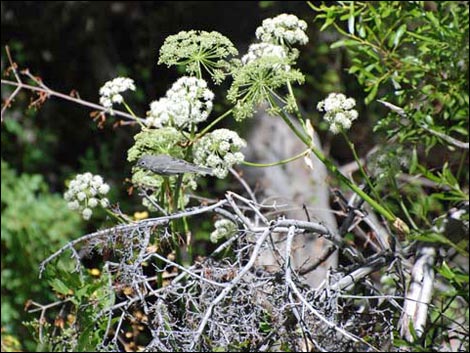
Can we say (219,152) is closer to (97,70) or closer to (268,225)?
(268,225)

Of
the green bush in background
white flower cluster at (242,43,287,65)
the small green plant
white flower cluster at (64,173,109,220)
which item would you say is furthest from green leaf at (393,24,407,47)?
the green bush in background

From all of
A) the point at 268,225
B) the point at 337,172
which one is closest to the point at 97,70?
the point at 337,172

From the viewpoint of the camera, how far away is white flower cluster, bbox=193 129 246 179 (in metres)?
2.38

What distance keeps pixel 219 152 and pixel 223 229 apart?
37 centimetres

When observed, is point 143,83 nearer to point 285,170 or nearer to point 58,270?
point 285,170

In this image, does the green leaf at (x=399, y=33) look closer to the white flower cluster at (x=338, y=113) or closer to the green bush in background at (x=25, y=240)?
the white flower cluster at (x=338, y=113)

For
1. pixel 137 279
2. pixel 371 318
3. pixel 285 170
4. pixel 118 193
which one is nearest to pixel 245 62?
pixel 137 279

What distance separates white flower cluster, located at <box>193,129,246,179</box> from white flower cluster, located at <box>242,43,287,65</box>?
19 centimetres

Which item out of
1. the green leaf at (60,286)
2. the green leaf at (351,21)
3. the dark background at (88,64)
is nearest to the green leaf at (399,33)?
the green leaf at (351,21)

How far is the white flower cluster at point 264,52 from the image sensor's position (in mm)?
2338

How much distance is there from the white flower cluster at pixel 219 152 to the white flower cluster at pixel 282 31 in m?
0.26

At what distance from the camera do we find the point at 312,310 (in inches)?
83.8

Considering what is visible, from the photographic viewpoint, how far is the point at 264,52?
2355mm

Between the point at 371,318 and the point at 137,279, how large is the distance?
2.15ft
